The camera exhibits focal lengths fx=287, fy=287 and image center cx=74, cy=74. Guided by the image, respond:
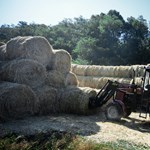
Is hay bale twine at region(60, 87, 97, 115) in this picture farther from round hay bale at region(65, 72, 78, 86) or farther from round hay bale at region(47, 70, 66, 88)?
round hay bale at region(65, 72, 78, 86)

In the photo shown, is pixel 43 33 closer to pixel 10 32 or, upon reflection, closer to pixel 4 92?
pixel 10 32

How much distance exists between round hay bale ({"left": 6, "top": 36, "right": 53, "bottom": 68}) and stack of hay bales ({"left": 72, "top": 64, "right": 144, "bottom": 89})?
582cm

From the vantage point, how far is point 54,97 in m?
11.7

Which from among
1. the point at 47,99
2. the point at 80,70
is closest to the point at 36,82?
the point at 47,99

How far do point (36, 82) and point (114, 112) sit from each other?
3297 millimetres

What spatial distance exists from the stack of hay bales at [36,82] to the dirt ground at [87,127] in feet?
1.59

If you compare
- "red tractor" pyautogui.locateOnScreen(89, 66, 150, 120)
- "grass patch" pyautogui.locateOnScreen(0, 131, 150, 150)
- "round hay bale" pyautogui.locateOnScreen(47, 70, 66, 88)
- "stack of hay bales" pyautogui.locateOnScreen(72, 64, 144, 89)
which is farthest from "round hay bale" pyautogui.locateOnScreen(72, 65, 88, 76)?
"grass patch" pyautogui.locateOnScreen(0, 131, 150, 150)

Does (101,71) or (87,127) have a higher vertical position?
(101,71)

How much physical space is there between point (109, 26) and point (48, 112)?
25.4 m

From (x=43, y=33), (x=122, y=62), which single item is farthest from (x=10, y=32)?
(x=122, y=62)

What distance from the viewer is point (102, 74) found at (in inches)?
733

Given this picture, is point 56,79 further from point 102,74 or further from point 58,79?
point 102,74

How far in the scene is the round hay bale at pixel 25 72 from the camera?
11008mm

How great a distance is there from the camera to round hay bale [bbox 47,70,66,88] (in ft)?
39.2
